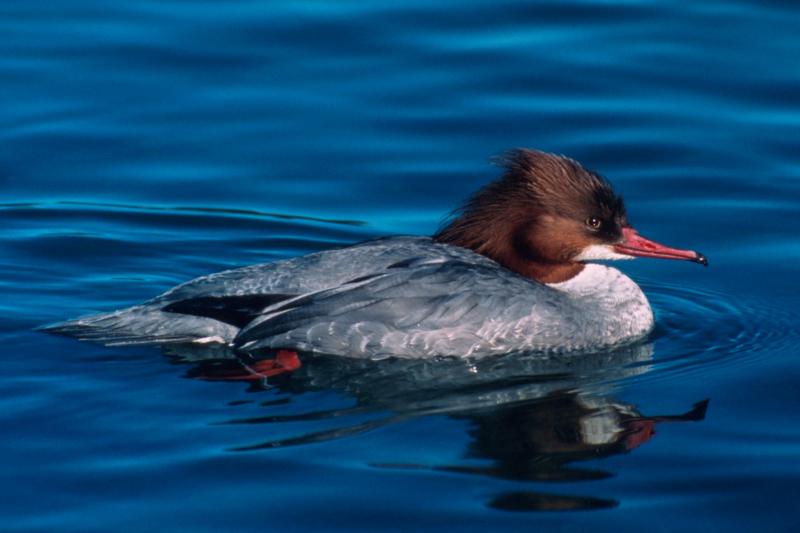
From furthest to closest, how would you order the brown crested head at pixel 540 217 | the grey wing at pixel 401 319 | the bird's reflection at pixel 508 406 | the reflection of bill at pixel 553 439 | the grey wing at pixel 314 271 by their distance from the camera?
1. the brown crested head at pixel 540 217
2. the grey wing at pixel 314 271
3. the grey wing at pixel 401 319
4. the bird's reflection at pixel 508 406
5. the reflection of bill at pixel 553 439

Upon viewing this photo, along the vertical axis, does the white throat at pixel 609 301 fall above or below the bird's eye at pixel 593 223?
below

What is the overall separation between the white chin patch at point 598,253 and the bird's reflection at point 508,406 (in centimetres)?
60

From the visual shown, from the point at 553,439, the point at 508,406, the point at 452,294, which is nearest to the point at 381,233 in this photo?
the point at 452,294

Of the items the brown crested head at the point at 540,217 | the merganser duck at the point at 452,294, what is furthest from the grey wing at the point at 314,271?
the brown crested head at the point at 540,217

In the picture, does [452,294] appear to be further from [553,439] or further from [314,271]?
[553,439]

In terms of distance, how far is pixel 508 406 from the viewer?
7.39 m

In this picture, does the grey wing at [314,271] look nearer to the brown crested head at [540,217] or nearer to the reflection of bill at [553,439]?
the brown crested head at [540,217]

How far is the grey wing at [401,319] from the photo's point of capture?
315 inches

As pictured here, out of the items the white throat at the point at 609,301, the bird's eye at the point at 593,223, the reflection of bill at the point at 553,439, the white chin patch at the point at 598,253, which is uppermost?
the bird's eye at the point at 593,223

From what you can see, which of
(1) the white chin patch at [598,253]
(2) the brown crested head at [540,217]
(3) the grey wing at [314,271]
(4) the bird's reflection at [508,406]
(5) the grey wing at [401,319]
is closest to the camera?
(4) the bird's reflection at [508,406]

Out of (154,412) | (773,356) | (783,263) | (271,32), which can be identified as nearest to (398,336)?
(154,412)

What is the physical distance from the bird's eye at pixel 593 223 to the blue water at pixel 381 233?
77cm

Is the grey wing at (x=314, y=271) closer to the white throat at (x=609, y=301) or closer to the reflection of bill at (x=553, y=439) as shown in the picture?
the white throat at (x=609, y=301)

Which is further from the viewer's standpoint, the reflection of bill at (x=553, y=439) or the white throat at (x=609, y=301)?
the white throat at (x=609, y=301)
